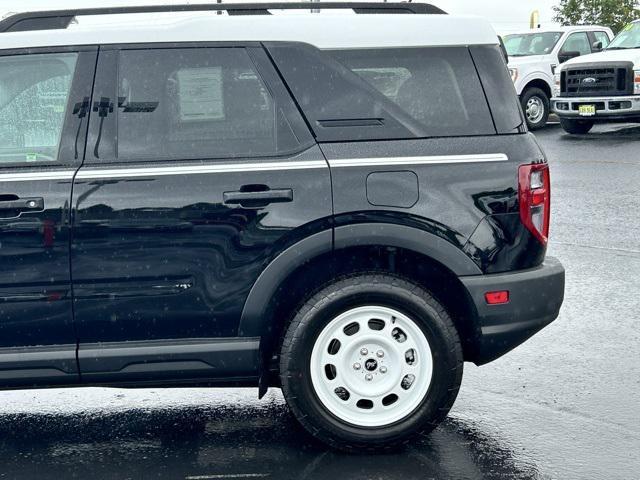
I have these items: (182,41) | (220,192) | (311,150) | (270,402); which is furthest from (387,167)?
(270,402)

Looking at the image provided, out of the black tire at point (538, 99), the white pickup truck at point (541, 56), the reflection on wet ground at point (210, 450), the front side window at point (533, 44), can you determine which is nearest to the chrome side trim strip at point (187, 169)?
the reflection on wet ground at point (210, 450)

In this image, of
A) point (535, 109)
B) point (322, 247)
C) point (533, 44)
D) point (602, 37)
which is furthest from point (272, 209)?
point (602, 37)

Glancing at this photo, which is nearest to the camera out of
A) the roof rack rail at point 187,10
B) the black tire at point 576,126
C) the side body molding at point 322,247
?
the side body molding at point 322,247

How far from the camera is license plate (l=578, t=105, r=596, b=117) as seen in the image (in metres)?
18.7

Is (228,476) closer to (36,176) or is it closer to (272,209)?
(272,209)

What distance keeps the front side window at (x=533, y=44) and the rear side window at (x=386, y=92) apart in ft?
57.9

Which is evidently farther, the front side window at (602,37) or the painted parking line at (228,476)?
the front side window at (602,37)

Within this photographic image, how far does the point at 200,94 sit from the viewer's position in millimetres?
4449

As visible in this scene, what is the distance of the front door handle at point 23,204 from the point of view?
14.0 feet

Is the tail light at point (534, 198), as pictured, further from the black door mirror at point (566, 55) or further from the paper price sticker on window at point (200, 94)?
the black door mirror at point (566, 55)

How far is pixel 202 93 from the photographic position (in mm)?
4453

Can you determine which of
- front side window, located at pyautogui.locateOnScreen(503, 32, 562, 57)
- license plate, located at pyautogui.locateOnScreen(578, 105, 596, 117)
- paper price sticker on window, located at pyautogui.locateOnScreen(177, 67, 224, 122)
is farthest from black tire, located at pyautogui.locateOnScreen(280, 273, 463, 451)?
front side window, located at pyautogui.locateOnScreen(503, 32, 562, 57)

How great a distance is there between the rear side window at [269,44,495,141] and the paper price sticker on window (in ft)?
0.95

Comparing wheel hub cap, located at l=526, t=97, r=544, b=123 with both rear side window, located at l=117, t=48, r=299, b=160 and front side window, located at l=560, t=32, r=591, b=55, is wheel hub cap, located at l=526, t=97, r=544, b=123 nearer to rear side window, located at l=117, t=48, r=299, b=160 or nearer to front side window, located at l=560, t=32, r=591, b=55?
front side window, located at l=560, t=32, r=591, b=55
